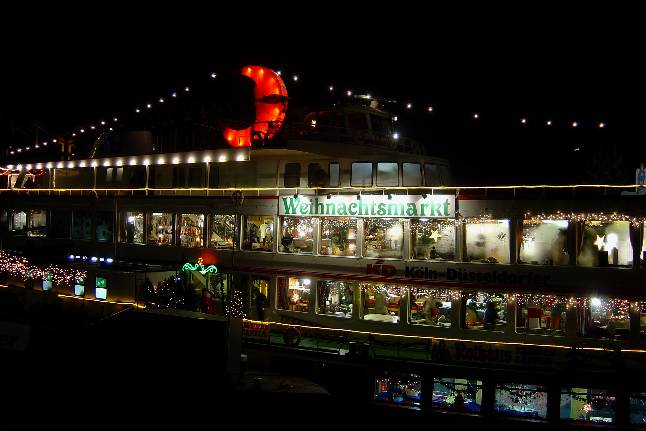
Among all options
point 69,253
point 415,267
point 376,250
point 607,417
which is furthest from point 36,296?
point 607,417

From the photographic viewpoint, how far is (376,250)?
53.9 feet

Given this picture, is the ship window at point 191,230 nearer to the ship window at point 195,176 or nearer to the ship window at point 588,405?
the ship window at point 195,176

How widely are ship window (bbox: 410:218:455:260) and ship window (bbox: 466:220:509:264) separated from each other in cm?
52

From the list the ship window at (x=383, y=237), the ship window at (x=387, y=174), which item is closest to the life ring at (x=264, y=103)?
the ship window at (x=387, y=174)

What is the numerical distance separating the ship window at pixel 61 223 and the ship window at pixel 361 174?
549 inches

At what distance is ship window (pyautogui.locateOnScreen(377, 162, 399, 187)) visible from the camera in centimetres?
1824

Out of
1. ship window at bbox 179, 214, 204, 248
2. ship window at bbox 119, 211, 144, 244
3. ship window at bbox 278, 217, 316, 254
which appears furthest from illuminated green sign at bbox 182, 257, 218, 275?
ship window at bbox 119, 211, 144, 244

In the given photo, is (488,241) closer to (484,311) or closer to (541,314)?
(484,311)

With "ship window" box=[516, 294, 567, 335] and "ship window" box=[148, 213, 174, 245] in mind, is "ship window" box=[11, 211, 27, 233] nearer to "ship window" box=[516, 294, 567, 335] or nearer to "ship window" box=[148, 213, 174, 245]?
"ship window" box=[148, 213, 174, 245]

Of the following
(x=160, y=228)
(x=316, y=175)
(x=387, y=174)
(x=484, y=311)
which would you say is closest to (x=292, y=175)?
(x=316, y=175)

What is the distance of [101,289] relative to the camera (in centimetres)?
2039

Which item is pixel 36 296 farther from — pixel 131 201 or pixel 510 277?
pixel 510 277

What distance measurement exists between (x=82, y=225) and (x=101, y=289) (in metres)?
4.94

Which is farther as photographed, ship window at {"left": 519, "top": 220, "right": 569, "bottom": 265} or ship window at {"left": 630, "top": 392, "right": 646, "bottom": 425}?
ship window at {"left": 519, "top": 220, "right": 569, "bottom": 265}
